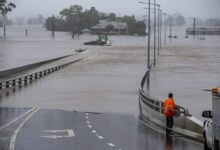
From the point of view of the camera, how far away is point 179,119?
2589 centimetres

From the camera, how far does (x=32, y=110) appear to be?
35.6m

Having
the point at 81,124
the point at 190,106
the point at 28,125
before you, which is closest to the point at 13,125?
the point at 28,125

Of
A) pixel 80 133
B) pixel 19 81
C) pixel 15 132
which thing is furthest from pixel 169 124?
pixel 19 81

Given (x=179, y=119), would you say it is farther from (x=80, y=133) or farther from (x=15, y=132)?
(x=15, y=132)

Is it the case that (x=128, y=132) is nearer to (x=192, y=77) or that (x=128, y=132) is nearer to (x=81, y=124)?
(x=81, y=124)

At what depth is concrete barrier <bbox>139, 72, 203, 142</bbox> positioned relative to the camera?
23.9 meters

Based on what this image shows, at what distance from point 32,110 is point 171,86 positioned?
882 inches

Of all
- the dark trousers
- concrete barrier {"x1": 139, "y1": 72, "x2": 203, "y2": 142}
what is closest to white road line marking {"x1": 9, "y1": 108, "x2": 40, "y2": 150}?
concrete barrier {"x1": 139, "y1": 72, "x2": 203, "y2": 142}

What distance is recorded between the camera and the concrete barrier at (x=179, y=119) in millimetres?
23922

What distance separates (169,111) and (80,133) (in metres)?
3.92

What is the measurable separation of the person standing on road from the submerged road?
1.69ft

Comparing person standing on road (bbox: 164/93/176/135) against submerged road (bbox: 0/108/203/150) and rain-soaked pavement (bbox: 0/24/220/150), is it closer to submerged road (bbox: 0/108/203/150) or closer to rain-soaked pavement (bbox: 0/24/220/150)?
submerged road (bbox: 0/108/203/150)

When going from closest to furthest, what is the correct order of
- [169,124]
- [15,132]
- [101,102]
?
1. [169,124]
2. [15,132]
3. [101,102]

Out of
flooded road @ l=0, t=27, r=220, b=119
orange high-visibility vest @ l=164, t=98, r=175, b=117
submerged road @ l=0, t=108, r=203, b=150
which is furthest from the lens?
flooded road @ l=0, t=27, r=220, b=119
